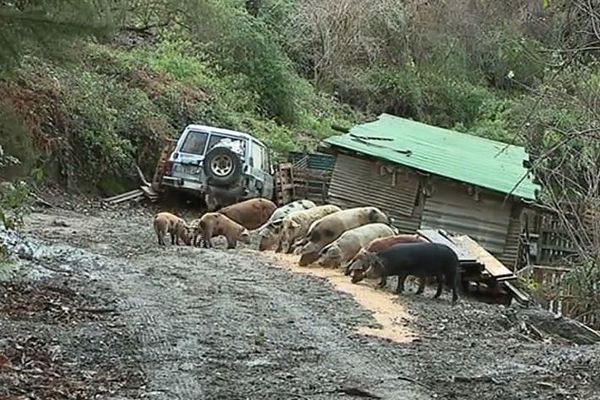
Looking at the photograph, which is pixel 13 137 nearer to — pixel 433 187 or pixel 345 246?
pixel 345 246

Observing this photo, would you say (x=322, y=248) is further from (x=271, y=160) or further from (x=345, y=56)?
(x=345, y=56)

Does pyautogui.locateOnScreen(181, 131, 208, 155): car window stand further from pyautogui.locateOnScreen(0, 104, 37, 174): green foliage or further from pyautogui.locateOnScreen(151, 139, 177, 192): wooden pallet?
pyautogui.locateOnScreen(0, 104, 37, 174): green foliage

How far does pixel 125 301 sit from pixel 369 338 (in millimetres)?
2743

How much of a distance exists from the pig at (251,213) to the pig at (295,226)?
A: 5.98ft

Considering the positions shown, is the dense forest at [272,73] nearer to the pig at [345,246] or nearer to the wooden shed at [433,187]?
the wooden shed at [433,187]

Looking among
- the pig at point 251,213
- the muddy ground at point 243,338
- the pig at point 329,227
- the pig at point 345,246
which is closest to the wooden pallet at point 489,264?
the muddy ground at point 243,338

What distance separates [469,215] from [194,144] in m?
6.45

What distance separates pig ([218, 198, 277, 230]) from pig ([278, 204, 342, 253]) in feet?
5.98

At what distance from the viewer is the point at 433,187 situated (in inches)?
838

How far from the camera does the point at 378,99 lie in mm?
37969

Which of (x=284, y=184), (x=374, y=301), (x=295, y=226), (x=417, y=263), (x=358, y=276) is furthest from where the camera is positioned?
(x=284, y=184)

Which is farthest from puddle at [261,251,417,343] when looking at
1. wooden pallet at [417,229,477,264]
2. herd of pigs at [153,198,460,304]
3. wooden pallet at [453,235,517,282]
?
wooden pallet at [453,235,517,282]

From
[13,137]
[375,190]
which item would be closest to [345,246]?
[375,190]

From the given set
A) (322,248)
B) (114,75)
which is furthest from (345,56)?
(322,248)
